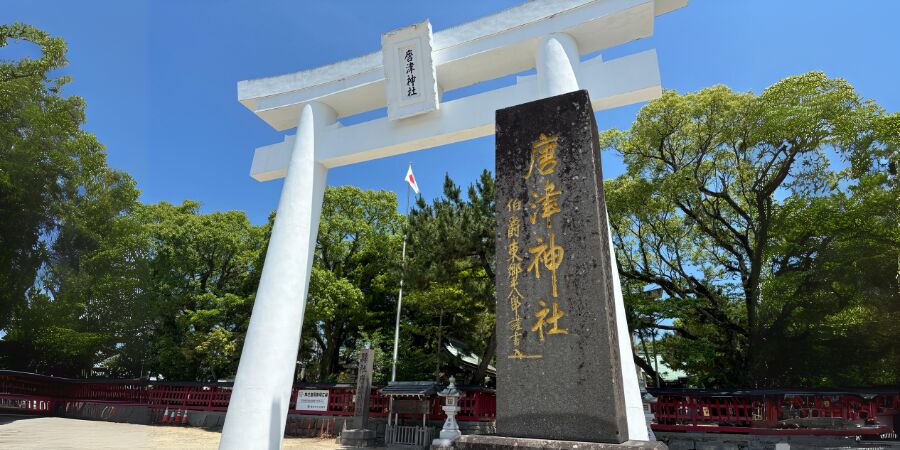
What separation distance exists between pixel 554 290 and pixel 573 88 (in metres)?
3.27

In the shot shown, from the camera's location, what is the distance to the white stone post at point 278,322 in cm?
592

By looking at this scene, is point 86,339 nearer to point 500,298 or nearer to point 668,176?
point 500,298

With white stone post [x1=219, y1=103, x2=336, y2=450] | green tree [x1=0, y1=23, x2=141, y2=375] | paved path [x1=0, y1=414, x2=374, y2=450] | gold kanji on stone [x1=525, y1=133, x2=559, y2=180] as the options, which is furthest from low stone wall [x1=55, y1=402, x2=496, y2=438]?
gold kanji on stone [x1=525, y1=133, x2=559, y2=180]

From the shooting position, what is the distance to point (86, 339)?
14367 millimetres

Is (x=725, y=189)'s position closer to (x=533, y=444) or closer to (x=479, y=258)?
(x=479, y=258)

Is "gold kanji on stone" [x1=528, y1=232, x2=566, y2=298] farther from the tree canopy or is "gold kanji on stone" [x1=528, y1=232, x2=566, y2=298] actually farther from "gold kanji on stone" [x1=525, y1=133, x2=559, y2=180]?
the tree canopy

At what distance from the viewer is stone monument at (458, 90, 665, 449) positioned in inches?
124

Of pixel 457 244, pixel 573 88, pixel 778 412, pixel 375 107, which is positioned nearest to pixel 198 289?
pixel 457 244

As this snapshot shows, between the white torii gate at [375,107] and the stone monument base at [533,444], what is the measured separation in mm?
2172

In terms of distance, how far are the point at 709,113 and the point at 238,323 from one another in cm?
1687

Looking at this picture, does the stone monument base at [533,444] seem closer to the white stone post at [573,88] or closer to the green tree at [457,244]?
the white stone post at [573,88]

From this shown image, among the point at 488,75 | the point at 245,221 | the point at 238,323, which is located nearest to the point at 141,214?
the point at 245,221

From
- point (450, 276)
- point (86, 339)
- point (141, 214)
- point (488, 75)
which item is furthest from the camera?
point (141, 214)

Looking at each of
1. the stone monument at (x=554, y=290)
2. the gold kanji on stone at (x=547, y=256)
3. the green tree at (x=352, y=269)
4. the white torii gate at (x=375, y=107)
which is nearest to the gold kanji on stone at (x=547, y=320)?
the stone monument at (x=554, y=290)
